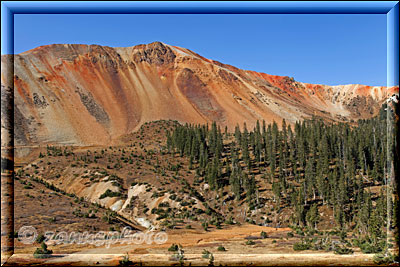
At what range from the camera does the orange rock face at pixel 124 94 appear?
101 meters

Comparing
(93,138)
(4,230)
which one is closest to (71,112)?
(93,138)

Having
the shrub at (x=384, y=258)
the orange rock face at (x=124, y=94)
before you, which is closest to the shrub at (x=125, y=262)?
the shrub at (x=384, y=258)

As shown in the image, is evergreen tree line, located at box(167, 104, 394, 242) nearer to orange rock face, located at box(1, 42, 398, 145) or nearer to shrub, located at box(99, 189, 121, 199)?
shrub, located at box(99, 189, 121, 199)

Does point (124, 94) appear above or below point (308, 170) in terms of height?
above

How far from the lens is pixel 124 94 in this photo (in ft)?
410

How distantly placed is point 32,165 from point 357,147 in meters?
64.5

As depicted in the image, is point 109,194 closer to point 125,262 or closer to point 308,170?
point 308,170

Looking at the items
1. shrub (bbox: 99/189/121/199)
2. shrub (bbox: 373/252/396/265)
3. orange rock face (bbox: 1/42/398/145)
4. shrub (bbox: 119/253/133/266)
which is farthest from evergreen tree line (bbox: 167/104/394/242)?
orange rock face (bbox: 1/42/398/145)

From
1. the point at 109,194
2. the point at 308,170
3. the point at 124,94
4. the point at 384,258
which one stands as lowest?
the point at 109,194

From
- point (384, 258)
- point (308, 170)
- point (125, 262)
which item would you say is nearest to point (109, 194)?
point (308, 170)

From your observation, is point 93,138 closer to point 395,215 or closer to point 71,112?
point 71,112

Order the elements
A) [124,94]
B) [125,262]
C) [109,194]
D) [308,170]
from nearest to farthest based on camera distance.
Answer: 1. [125,262]
2. [109,194]
3. [308,170]
4. [124,94]

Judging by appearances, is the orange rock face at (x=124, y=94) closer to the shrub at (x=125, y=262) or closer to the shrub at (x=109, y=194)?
the shrub at (x=109, y=194)

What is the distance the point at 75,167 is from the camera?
63250mm
